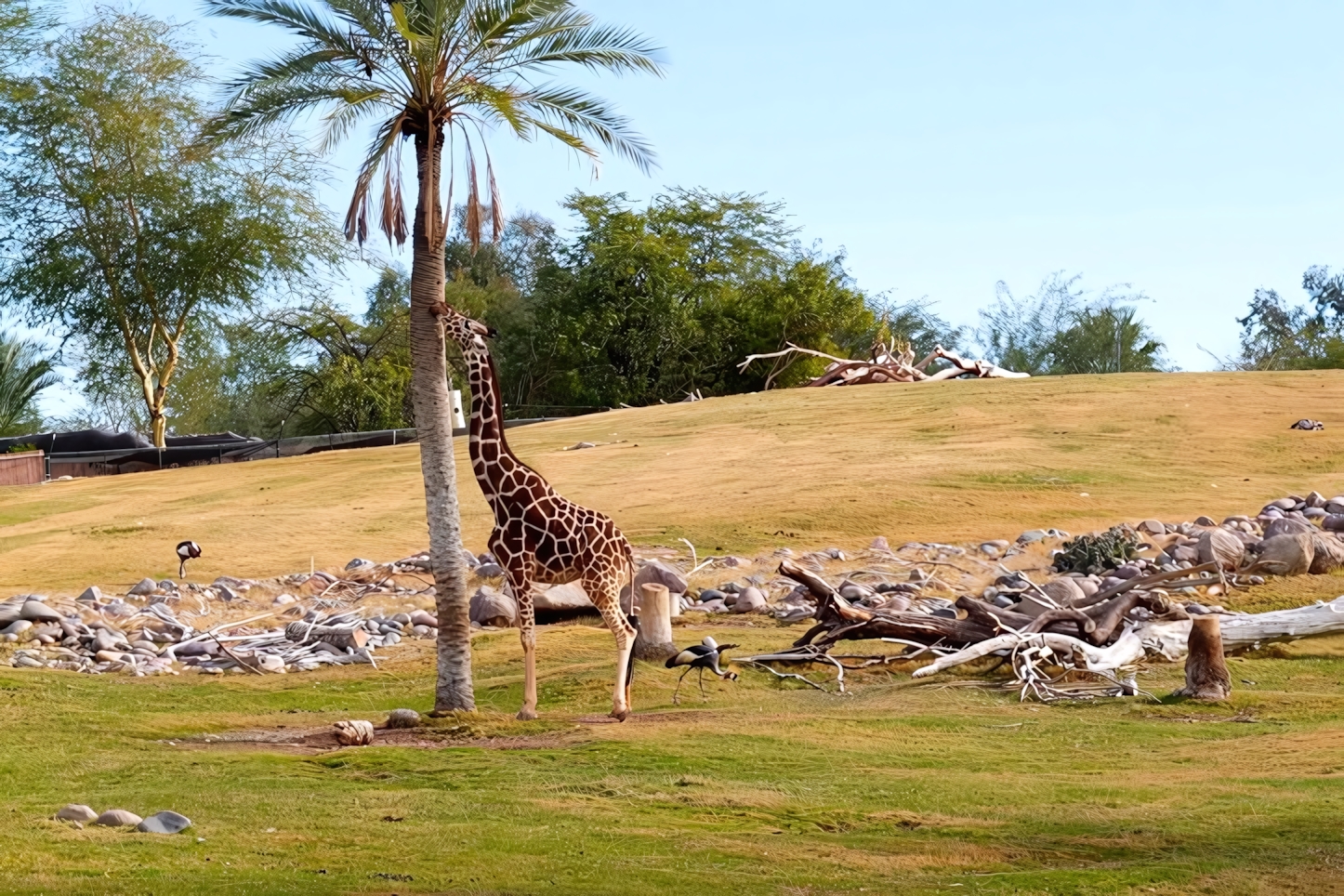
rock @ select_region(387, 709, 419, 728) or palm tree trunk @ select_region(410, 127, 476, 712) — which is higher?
palm tree trunk @ select_region(410, 127, 476, 712)

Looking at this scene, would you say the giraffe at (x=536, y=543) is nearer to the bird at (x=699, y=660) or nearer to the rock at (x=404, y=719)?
the rock at (x=404, y=719)

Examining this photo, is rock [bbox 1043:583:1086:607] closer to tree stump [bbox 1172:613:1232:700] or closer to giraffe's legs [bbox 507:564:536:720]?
tree stump [bbox 1172:613:1232:700]

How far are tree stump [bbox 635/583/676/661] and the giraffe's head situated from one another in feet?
12.8

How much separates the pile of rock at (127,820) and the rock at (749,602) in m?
12.2

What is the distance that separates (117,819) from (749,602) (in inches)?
492

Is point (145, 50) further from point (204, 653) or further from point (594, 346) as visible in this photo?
point (204, 653)

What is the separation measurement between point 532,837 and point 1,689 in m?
8.55

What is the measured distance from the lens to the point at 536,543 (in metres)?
14.4

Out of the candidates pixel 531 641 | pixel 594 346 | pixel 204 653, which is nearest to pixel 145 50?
pixel 594 346

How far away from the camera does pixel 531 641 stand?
14.4 m

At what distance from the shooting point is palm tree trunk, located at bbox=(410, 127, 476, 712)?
569 inches

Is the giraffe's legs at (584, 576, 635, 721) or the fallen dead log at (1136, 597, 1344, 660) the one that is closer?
the giraffe's legs at (584, 576, 635, 721)

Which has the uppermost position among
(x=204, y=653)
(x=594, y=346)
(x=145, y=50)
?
(x=145, y=50)

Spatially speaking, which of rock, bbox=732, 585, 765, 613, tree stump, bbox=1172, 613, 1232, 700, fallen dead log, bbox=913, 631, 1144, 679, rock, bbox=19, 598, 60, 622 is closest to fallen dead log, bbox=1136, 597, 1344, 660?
fallen dead log, bbox=913, 631, 1144, 679
